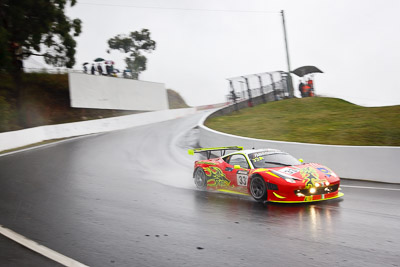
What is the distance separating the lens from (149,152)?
19.2 metres

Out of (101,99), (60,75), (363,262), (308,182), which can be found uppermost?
(60,75)

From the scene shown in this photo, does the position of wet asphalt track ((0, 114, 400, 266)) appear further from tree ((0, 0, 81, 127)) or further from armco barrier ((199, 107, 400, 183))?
tree ((0, 0, 81, 127))

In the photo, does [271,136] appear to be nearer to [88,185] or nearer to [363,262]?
[88,185]

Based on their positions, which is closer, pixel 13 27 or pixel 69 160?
pixel 69 160

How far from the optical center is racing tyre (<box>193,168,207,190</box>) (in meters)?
11.4

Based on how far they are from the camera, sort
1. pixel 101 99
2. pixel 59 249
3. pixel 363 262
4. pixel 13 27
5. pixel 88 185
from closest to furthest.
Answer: pixel 363 262
pixel 59 249
pixel 88 185
pixel 13 27
pixel 101 99

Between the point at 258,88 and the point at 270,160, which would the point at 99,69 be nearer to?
the point at 258,88

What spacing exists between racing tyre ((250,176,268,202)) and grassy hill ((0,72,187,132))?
90.9ft

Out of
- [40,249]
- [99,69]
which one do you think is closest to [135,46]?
[99,69]

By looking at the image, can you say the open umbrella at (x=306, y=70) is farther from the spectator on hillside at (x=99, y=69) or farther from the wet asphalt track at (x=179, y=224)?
the wet asphalt track at (x=179, y=224)

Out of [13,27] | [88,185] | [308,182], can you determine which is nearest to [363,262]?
[308,182]

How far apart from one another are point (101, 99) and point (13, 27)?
9.68 m

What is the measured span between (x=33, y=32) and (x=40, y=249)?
2820 cm

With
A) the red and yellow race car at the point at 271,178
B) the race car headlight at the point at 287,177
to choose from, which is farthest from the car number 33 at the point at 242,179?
the race car headlight at the point at 287,177
